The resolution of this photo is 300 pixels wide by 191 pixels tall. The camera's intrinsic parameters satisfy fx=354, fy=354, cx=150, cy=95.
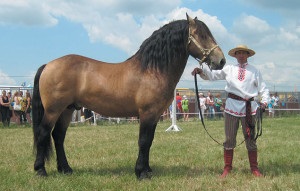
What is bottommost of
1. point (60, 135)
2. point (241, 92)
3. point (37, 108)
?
point (60, 135)

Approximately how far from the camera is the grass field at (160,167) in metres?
4.86

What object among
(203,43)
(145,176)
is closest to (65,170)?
(145,176)

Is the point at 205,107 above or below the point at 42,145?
above

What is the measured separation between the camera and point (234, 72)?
5418 mm

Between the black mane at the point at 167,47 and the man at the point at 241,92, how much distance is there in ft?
1.53

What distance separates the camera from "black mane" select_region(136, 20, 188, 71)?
5273 millimetres

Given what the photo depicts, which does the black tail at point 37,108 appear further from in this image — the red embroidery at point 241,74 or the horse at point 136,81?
the red embroidery at point 241,74

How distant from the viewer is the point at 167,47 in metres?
5.29

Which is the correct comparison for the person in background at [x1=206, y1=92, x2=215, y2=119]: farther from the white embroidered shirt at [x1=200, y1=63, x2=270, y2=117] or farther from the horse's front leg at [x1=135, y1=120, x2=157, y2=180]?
the horse's front leg at [x1=135, y1=120, x2=157, y2=180]

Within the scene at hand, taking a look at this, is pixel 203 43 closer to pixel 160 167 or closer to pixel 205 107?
pixel 160 167

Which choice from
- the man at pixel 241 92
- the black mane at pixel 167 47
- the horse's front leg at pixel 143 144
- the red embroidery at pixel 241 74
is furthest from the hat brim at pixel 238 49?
the horse's front leg at pixel 143 144

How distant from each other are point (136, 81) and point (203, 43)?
1134mm

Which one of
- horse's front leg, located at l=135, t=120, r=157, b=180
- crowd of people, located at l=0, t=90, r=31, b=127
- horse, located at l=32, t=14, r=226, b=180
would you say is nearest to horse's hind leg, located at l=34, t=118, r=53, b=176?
horse, located at l=32, t=14, r=226, b=180

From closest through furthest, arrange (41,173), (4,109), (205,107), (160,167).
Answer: (41,173), (160,167), (4,109), (205,107)
